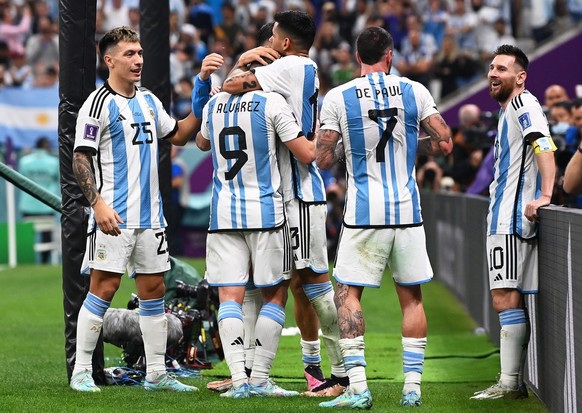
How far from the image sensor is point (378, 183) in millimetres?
7336

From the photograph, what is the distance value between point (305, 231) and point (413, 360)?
1080 millimetres

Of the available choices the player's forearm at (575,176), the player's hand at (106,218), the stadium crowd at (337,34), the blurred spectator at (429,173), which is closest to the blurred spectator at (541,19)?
the stadium crowd at (337,34)

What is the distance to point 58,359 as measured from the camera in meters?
10.1

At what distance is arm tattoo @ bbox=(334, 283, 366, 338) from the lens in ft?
23.9

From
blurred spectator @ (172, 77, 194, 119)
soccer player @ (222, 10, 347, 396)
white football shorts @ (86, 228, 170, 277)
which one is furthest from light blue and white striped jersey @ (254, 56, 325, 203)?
blurred spectator @ (172, 77, 194, 119)

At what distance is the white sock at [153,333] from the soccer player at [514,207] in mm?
2050

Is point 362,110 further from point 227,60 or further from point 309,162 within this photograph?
point 227,60

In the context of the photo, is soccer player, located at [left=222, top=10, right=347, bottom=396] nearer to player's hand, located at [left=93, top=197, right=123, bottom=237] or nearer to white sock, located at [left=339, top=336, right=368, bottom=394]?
white sock, located at [left=339, top=336, right=368, bottom=394]

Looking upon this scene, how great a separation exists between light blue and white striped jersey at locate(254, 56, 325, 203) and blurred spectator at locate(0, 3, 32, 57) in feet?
63.5

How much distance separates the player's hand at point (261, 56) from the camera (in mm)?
7734

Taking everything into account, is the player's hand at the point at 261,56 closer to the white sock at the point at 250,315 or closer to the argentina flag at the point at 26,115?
the white sock at the point at 250,315

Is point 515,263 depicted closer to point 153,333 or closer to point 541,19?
point 153,333

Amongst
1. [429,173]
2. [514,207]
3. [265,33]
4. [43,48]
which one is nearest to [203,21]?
[43,48]

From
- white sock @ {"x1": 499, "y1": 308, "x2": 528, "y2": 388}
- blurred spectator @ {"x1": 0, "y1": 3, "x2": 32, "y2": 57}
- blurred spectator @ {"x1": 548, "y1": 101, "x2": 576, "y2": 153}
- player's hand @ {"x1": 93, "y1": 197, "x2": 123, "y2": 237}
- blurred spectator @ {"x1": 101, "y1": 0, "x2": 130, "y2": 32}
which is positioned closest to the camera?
player's hand @ {"x1": 93, "y1": 197, "x2": 123, "y2": 237}
